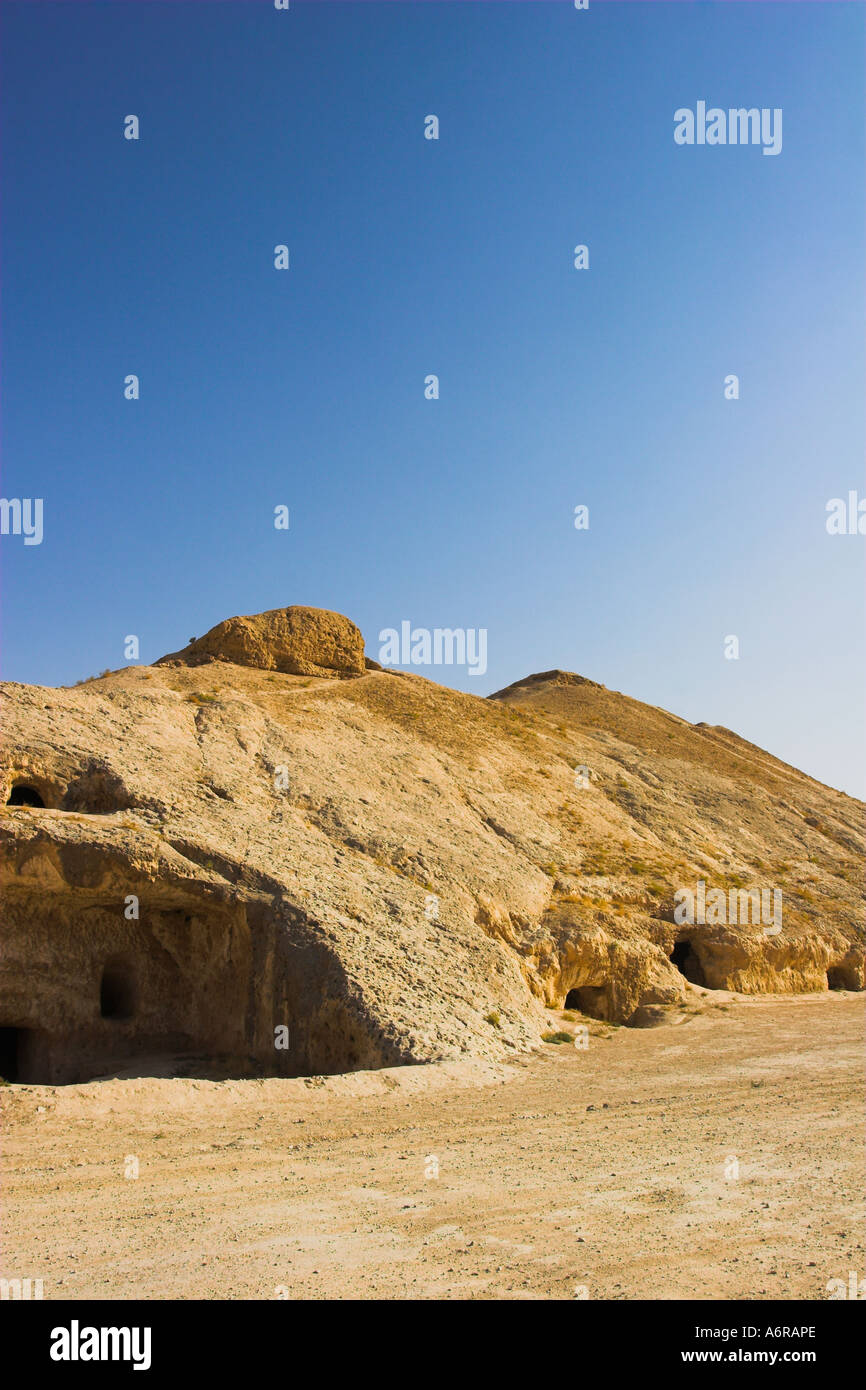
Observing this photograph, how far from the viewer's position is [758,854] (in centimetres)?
3156

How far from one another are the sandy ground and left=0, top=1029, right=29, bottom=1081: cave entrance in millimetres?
4361

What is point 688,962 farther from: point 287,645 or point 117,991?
point 287,645

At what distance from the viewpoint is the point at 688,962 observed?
24812mm

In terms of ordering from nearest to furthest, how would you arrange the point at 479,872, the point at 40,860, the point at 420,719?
1. the point at 40,860
2. the point at 479,872
3. the point at 420,719

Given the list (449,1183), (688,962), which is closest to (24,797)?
(449,1183)

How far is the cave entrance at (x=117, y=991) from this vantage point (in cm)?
1744

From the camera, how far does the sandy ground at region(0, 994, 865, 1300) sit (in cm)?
670

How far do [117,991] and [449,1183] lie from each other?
34.4 ft

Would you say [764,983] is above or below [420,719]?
below

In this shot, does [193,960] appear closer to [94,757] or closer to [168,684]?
[94,757]

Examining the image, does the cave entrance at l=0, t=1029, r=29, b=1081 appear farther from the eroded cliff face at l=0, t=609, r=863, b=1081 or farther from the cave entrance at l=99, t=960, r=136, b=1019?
the cave entrance at l=99, t=960, r=136, b=1019
